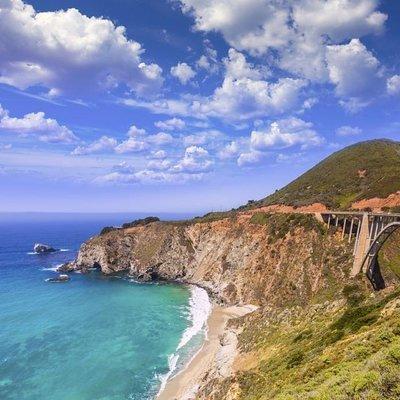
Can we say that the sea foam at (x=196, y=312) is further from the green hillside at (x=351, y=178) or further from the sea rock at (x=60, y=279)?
the sea rock at (x=60, y=279)

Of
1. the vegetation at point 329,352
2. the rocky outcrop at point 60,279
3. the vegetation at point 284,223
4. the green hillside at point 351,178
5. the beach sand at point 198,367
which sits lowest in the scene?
the beach sand at point 198,367

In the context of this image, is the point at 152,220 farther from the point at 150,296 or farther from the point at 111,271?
the point at 150,296

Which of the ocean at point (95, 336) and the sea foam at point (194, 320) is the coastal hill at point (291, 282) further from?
the ocean at point (95, 336)

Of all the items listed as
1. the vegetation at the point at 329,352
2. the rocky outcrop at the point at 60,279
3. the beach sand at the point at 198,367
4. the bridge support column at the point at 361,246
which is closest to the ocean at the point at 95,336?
the beach sand at the point at 198,367

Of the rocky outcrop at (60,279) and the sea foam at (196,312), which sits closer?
the sea foam at (196,312)

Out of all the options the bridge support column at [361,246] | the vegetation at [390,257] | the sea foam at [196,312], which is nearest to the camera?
the vegetation at [390,257]

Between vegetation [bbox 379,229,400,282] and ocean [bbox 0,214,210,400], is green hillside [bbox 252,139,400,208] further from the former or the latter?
ocean [bbox 0,214,210,400]

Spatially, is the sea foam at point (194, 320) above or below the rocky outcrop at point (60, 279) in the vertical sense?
below

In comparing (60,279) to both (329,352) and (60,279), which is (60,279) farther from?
(329,352)

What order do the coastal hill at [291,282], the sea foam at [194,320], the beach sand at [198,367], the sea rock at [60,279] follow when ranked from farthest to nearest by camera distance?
the sea rock at [60,279]
the sea foam at [194,320]
the beach sand at [198,367]
the coastal hill at [291,282]
